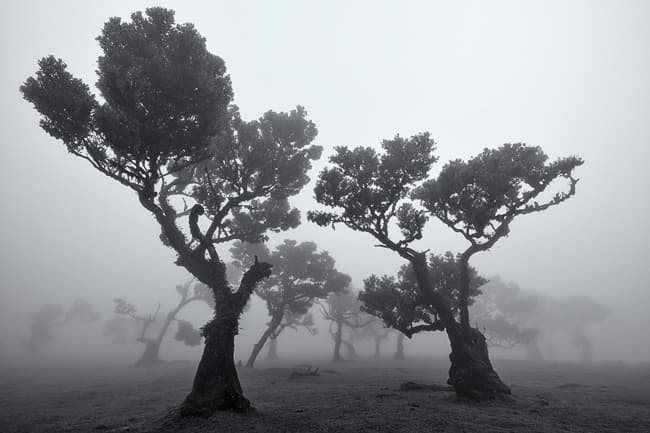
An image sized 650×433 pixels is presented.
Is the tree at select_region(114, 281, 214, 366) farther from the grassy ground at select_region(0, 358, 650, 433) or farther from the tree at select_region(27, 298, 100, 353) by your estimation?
the tree at select_region(27, 298, 100, 353)

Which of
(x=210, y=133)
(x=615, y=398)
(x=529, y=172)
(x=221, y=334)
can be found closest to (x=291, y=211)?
(x=210, y=133)

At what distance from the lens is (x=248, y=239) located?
21.0 metres

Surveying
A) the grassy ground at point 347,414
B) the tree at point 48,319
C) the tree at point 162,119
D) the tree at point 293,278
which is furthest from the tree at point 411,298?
the tree at point 48,319

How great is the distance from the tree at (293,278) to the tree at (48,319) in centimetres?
6844

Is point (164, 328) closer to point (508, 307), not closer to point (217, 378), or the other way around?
point (217, 378)

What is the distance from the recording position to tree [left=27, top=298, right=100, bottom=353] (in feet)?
245

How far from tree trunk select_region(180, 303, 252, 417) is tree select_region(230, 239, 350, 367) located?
2436 centimetres

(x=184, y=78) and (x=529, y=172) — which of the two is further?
(x=529, y=172)

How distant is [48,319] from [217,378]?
9375 centimetres

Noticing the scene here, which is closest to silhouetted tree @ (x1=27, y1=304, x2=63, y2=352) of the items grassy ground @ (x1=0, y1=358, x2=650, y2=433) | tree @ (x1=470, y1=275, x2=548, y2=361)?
grassy ground @ (x1=0, y1=358, x2=650, y2=433)

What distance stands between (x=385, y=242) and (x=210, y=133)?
11638 millimetres

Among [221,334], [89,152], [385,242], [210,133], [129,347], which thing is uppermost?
[210,133]

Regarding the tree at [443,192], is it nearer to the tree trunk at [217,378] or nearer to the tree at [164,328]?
the tree trunk at [217,378]

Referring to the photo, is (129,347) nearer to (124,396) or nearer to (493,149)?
(124,396)
